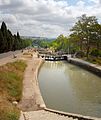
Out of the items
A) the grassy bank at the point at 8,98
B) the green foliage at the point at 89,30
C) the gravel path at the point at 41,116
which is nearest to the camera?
the grassy bank at the point at 8,98

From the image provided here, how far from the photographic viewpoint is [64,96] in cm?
2089

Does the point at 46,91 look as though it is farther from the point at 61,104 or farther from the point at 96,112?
the point at 96,112

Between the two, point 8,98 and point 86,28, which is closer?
point 8,98

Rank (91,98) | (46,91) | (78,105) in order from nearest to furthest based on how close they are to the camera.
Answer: (78,105) < (91,98) < (46,91)

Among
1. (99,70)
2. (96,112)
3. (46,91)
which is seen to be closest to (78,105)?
(96,112)

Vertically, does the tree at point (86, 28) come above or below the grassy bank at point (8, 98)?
above

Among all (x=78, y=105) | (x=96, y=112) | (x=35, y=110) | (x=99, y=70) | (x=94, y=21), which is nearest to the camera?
(x=35, y=110)

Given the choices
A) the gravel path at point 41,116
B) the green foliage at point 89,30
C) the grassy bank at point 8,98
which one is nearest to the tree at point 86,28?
the green foliage at point 89,30

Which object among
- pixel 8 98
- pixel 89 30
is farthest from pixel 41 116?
pixel 89 30

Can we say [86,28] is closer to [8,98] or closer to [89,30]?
[89,30]

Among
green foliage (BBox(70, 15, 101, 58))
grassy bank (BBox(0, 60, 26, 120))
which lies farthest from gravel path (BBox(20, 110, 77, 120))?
green foliage (BBox(70, 15, 101, 58))

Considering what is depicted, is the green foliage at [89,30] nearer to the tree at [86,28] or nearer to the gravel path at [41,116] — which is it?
the tree at [86,28]

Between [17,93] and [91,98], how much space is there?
6.03 meters

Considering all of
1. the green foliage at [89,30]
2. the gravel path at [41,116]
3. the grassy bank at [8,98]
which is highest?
the green foliage at [89,30]
